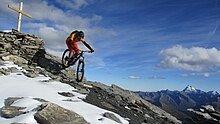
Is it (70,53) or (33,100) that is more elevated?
(70,53)

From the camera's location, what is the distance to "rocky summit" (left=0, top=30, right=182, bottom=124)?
1060 cm

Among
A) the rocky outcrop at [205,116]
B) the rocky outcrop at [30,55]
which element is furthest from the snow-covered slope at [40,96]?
the rocky outcrop at [205,116]

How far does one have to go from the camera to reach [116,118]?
501 inches

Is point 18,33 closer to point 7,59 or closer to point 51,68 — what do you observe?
point 7,59

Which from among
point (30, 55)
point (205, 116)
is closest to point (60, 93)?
point (30, 55)

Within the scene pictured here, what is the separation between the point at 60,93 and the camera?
1538 centimetres

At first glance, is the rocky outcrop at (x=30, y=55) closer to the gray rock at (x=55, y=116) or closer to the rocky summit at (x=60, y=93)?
the rocky summit at (x=60, y=93)

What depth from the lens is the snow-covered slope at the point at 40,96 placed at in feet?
37.3

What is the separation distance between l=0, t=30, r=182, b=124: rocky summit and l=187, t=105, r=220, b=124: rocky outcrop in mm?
5087

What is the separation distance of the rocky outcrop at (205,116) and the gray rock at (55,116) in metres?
14.9

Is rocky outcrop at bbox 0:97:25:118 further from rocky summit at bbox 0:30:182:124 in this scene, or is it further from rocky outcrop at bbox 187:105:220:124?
rocky outcrop at bbox 187:105:220:124

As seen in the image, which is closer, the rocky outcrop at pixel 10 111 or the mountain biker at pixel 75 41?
the rocky outcrop at pixel 10 111

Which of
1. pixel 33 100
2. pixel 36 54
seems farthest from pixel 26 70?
pixel 33 100

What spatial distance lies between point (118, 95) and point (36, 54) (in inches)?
415
